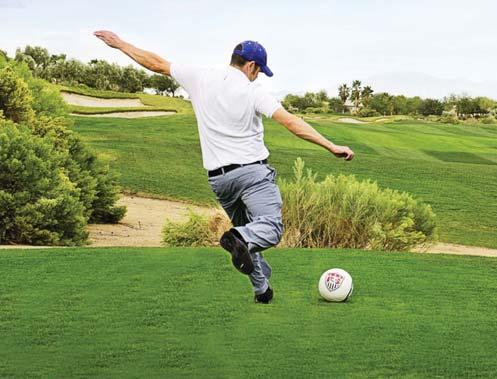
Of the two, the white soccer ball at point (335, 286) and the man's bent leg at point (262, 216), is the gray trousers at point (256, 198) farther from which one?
the white soccer ball at point (335, 286)

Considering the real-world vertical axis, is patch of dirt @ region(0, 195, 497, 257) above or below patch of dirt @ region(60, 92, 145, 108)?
above

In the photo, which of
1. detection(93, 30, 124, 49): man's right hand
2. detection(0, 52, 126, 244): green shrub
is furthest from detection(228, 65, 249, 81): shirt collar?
detection(0, 52, 126, 244): green shrub

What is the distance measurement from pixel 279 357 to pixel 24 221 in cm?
965

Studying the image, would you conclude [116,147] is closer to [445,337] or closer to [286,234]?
[286,234]

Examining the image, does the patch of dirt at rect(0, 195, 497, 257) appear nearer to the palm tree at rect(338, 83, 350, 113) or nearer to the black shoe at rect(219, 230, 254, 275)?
the black shoe at rect(219, 230, 254, 275)

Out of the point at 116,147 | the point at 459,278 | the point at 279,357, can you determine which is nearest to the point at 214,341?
the point at 279,357

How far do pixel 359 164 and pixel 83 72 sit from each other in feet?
167

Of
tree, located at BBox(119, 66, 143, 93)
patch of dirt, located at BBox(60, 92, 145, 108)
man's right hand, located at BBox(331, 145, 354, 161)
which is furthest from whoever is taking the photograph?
tree, located at BBox(119, 66, 143, 93)

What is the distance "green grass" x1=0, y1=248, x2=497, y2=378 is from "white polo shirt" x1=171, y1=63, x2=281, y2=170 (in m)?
1.24

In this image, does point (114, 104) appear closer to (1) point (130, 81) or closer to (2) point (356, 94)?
(1) point (130, 81)

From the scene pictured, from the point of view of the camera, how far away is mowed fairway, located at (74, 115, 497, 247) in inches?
925

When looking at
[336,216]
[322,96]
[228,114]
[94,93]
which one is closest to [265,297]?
[228,114]

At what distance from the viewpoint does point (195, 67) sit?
7.15 meters

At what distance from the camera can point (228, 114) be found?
22.8 feet
